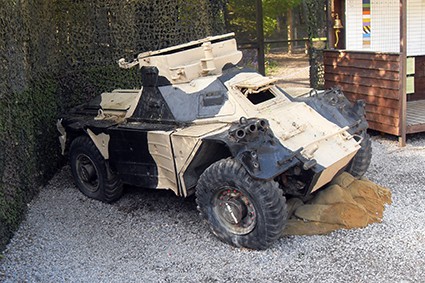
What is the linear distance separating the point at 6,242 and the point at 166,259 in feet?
5.78

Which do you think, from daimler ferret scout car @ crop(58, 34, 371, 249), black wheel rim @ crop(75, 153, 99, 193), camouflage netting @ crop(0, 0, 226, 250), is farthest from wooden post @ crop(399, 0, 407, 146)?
black wheel rim @ crop(75, 153, 99, 193)

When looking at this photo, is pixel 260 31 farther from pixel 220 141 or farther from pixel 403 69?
pixel 220 141

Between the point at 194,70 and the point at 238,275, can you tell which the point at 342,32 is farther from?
the point at 238,275

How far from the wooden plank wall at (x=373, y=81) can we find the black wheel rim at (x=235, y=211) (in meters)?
4.19

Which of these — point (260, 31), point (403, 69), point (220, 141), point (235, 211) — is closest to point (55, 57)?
point (220, 141)

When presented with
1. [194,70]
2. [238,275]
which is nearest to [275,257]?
[238,275]

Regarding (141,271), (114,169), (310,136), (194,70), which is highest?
(194,70)

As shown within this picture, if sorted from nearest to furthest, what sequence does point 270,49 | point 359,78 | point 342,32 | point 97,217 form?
1. point 97,217
2. point 359,78
3. point 342,32
4. point 270,49

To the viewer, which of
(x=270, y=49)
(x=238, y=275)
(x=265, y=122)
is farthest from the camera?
(x=270, y=49)

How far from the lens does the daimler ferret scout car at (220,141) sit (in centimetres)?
562

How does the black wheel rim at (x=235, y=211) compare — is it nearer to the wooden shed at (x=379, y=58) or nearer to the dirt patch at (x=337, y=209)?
the dirt patch at (x=337, y=209)

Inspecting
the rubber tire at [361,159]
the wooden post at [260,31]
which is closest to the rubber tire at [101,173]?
the rubber tire at [361,159]

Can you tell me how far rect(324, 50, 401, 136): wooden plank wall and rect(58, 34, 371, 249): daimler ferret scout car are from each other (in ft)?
6.94

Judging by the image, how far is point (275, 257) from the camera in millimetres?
5594
